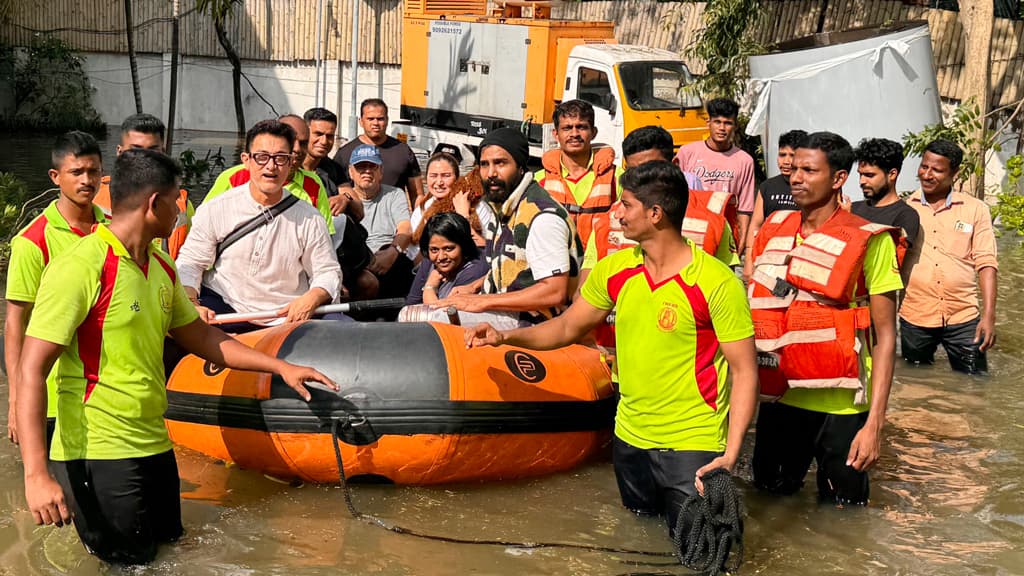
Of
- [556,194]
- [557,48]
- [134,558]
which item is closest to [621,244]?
[556,194]

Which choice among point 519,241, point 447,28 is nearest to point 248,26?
point 447,28

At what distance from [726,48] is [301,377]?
12.2 m

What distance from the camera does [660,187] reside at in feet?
14.2

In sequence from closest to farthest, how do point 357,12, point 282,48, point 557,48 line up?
point 557,48
point 357,12
point 282,48

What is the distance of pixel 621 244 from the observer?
5945 mm

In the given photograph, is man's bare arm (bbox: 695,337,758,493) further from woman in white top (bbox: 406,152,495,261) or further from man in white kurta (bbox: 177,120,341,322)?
woman in white top (bbox: 406,152,495,261)

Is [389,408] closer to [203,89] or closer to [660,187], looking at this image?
[660,187]

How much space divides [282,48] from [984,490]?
20.6 meters

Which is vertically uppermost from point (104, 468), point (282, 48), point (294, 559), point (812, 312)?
point (282, 48)

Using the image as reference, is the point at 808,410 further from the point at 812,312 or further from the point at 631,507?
the point at 631,507

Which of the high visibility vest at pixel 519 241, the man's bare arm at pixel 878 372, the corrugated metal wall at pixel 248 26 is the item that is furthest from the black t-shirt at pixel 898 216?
the corrugated metal wall at pixel 248 26

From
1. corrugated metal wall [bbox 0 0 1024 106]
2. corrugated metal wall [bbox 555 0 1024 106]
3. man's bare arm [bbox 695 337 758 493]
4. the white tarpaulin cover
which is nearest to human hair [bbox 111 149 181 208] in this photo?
man's bare arm [bbox 695 337 758 493]

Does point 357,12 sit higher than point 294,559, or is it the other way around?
point 357,12

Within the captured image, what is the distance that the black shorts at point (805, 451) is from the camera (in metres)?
5.03
